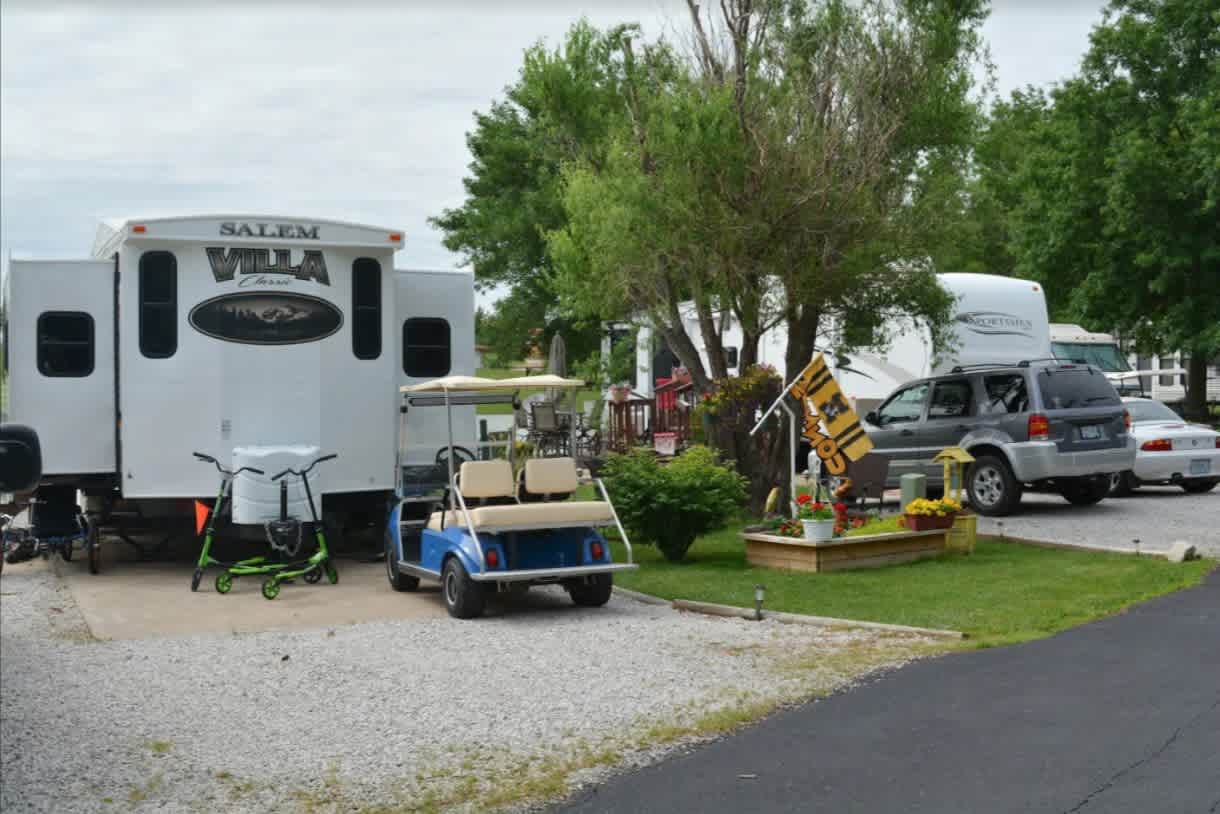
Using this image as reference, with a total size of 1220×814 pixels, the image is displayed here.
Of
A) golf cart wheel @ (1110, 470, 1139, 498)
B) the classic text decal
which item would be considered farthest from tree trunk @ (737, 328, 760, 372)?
the classic text decal

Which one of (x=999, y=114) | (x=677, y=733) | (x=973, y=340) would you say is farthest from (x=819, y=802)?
(x=999, y=114)

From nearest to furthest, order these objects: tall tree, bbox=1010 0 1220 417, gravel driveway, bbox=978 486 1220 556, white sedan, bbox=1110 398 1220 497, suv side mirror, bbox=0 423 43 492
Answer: suv side mirror, bbox=0 423 43 492 → gravel driveway, bbox=978 486 1220 556 → white sedan, bbox=1110 398 1220 497 → tall tree, bbox=1010 0 1220 417

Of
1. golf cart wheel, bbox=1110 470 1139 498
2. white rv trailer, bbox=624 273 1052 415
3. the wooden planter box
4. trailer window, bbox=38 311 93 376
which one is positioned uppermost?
white rv trailer, bbox=624 273 1052 415

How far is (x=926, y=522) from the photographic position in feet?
45.4

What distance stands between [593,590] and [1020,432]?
288 inches

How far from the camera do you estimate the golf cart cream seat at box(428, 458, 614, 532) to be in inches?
434

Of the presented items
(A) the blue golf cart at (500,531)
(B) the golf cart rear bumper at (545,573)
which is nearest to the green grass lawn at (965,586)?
(B) the golf cart rear bumper at (545,573)

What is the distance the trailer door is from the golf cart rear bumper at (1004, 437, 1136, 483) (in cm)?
989

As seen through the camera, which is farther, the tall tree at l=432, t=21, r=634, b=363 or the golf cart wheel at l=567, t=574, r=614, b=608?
the tall tree at l=432, t=21, r=634, b=363

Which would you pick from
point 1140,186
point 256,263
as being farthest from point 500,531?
point 1140,186

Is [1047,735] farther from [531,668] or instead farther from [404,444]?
[404,444]

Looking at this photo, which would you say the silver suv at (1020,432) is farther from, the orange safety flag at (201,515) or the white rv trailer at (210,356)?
the orange safety flag at (201,515)

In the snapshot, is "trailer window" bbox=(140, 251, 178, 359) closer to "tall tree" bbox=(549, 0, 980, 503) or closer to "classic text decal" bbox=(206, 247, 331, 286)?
"classic text decal" bbox=(206, 247, 331, 286)

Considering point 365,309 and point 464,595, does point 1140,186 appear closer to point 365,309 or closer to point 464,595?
point 365,309
